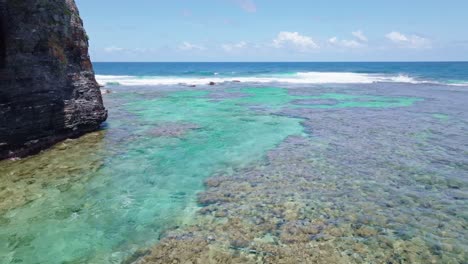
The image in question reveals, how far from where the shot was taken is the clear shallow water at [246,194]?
23.9 ft

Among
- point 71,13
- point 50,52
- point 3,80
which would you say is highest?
point 71,13

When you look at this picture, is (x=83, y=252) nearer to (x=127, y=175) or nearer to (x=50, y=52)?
(x=127, y=175)

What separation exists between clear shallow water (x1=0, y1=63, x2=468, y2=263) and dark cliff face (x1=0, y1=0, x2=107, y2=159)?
0.92 meters

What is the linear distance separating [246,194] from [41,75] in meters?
10.2

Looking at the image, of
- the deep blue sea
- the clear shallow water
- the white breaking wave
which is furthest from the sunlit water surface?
the deep blue sea

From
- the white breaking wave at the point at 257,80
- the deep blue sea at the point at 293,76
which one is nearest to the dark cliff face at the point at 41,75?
the white breaking wave at the point at 257,80

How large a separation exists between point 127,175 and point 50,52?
6.99m

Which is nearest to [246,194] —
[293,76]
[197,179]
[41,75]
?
[197,179]

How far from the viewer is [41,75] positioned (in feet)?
44.9

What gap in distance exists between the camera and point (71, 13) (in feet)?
50.6

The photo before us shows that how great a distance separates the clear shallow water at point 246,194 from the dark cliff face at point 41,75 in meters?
0.92

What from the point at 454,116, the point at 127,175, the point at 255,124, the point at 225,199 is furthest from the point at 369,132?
the point at 127,175

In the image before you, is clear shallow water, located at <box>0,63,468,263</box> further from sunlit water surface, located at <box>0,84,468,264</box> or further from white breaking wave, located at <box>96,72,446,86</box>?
white breaking wave, located at <box>96,72,446,86</box>

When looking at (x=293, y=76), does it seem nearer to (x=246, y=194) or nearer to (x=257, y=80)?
(x=257, y=80)
